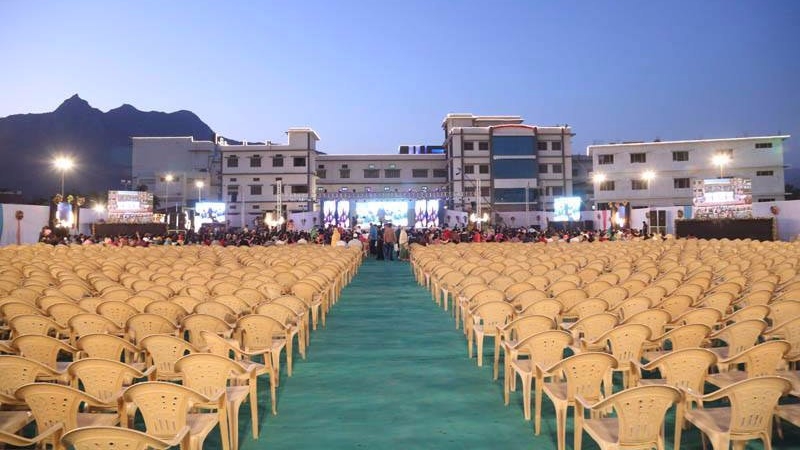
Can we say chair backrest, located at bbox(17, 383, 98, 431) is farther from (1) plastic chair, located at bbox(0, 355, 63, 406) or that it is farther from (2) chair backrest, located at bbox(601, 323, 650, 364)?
(2) chair backrest, located at bbox(601, 323, 650, 364)

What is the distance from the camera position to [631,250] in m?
16.3

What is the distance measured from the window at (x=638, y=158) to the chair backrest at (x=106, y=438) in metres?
58.2

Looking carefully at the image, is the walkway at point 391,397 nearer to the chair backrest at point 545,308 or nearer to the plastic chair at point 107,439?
the chair backrest at point 545,308

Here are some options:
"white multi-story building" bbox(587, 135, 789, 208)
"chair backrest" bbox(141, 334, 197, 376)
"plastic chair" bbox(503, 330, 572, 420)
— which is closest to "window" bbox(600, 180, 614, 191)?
"white multi-story building" bbox(587, 135, 789, 208)

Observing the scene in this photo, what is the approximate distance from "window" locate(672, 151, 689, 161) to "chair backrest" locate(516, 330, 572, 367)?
55.5 metres

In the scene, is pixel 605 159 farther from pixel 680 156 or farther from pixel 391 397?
pixel 391 397

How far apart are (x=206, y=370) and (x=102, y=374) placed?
71 cm

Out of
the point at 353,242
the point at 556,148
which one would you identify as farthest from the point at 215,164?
the point at 353,242

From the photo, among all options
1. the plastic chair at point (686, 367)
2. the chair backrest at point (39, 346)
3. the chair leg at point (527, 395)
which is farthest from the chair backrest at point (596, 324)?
the chair backrest at point (39, 346)

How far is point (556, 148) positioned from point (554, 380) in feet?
199

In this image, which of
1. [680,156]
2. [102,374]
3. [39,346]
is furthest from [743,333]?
[680,156]

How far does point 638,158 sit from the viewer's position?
181ft

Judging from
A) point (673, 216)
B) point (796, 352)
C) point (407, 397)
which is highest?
point (673, 216)

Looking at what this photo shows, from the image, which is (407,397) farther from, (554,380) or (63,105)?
(63,105)
